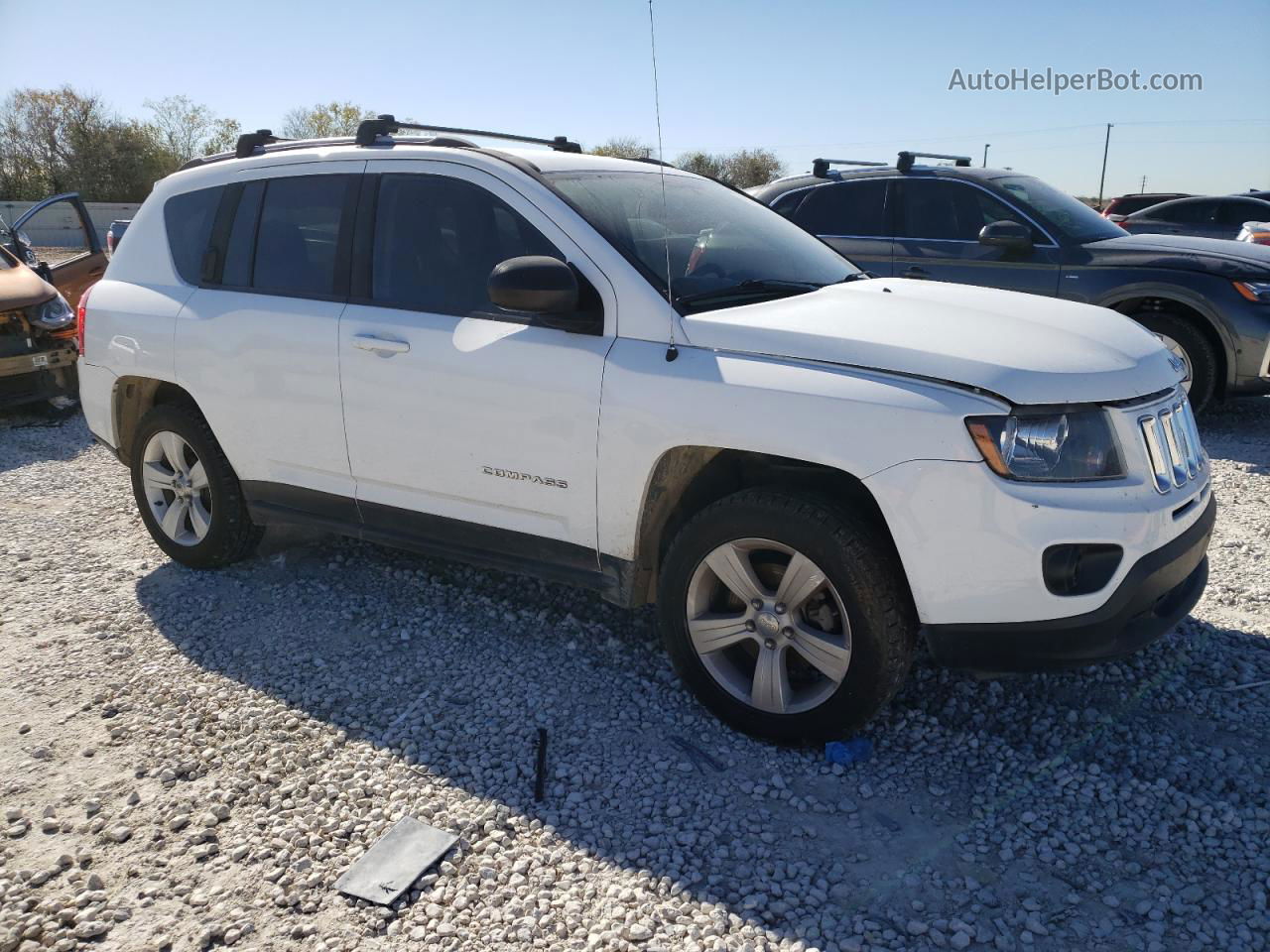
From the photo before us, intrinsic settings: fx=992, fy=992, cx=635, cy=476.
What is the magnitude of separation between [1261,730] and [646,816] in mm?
2101

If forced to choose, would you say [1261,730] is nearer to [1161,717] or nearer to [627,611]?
[1161,717]

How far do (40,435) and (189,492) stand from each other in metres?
4.29

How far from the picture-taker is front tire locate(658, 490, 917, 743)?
118 inches

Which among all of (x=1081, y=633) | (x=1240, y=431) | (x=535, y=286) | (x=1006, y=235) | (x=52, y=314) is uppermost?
(x=535, y=286)

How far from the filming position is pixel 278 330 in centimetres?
416

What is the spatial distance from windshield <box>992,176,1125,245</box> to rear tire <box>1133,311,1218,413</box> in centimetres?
93

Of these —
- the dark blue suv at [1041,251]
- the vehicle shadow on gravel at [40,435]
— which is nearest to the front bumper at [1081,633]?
the dark blue suv at [1041,251]

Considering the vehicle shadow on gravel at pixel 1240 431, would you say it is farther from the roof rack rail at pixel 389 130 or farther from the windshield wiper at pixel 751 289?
the roof rack rail at pixel 389 130

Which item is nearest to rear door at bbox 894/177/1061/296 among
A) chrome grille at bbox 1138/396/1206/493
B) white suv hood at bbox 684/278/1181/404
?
white suv hood at bbox 684/278/1181/404

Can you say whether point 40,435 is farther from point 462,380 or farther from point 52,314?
point 462,380

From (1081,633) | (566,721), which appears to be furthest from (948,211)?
(566,721)

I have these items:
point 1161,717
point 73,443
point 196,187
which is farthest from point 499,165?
point 73,443

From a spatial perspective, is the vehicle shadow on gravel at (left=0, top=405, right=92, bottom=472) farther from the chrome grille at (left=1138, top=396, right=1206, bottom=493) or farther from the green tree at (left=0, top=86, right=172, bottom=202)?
the green tree at (left=0, top=86, right=172, bottom=202)

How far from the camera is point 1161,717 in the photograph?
3.42 m
